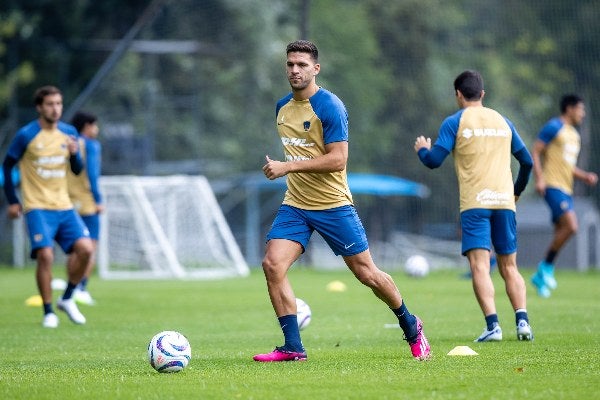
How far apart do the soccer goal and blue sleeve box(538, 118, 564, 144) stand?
997 cm

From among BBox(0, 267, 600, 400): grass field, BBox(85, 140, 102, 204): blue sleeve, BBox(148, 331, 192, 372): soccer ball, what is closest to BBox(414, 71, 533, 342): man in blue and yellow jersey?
BBox(0, 267, 600, 400): grass field

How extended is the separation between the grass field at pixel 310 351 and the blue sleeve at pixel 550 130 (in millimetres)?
2302

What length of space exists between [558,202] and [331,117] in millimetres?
9617

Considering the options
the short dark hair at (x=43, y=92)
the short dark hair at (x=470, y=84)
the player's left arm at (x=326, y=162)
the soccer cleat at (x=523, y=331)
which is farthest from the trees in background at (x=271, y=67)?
the player's left arm at (x=326, y=162)

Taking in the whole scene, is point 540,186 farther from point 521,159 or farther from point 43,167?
point 43,167

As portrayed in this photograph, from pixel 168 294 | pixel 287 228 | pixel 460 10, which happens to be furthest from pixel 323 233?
pixel 460 10

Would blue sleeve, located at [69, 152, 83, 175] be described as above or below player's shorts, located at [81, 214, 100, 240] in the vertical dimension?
above

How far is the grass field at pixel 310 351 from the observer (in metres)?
7.54

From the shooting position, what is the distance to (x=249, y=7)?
39.7 metres

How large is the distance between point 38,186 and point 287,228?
5.25 metres

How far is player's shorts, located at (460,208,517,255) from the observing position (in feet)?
35.8

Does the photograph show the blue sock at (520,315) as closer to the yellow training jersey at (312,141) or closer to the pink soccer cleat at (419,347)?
the pink soccer cleat at (419,347)

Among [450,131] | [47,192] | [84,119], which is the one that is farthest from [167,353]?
[84,119]

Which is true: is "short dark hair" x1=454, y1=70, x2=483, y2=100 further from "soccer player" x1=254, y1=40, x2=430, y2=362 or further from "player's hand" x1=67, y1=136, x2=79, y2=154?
"player's hand" x1=67, y1=136, x2=79, y2=154
